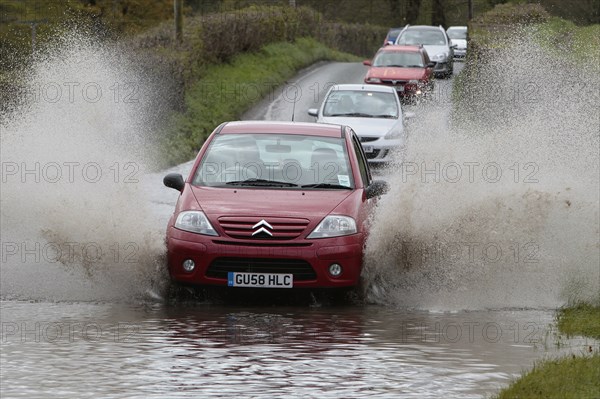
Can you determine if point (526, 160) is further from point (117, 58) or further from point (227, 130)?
point (117, 58)

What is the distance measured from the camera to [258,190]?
11.9m

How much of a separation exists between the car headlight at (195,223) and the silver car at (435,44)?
3432cm

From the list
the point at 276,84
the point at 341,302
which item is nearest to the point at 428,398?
the point at 341,302

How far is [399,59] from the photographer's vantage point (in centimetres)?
3934

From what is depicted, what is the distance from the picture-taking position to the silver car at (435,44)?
152 ft

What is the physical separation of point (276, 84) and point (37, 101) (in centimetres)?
2607

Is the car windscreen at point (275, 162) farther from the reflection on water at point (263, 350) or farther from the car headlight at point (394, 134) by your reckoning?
the car headlight at point (394, 134)

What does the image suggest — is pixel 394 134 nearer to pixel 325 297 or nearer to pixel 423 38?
pixel 325 297

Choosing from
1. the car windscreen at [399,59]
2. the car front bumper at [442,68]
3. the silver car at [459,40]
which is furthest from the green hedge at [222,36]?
the car front bumper at [442,68]

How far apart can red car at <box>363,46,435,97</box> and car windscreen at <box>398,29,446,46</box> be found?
29.0ft

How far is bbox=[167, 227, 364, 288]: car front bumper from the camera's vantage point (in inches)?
437

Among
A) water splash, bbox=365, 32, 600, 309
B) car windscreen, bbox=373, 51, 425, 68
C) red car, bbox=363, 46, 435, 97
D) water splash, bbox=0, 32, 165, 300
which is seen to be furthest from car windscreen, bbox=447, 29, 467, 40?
water splash, bbox=365, 32, 600, 309

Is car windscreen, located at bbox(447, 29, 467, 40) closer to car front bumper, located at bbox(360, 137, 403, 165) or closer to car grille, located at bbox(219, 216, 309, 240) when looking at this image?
car front bumper, located at bbox(360, 137, 403, 165)

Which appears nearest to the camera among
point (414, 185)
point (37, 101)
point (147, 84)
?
point (414, 185)
